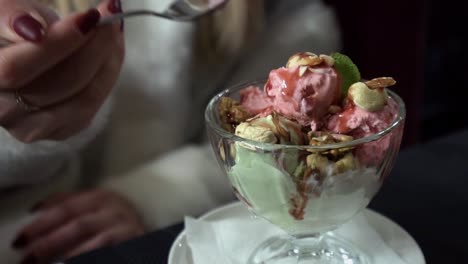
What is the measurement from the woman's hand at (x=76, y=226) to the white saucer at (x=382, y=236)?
185mm

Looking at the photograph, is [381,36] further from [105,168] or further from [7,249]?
[7,249]

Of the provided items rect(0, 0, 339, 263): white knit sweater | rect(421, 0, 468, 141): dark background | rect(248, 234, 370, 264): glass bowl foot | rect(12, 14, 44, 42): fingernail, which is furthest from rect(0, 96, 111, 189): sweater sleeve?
rect(421, 0, 468, 141): dark background

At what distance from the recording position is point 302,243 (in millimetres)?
420

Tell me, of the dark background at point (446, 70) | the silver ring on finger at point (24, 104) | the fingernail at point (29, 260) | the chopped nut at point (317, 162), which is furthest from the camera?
the dark background at point (446, 70)

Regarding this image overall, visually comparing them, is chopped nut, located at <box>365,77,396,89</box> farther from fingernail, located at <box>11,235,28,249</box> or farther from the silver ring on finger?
fingernail, located at <box>11,235,28,249</box>

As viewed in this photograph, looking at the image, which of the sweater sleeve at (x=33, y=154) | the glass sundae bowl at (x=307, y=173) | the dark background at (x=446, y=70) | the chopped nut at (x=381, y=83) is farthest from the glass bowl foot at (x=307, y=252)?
the dark background at (x=446, y=70)

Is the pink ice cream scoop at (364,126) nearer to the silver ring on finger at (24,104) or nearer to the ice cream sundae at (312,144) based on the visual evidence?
the ice cream sundae at (312,144)

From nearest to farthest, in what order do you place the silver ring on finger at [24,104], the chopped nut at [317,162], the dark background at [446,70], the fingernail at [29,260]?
the chopped nut at [317,162], the silver ring on finger at [24,104], the fingernail at [29,260], the dark background at [446,70]

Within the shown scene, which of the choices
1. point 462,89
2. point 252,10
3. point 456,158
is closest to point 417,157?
point 456,158

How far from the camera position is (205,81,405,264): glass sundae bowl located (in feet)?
1.14

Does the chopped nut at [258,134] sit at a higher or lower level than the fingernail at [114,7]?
lower

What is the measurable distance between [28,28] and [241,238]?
193 mm

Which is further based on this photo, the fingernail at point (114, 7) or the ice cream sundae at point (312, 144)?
the fingernail at point (114, 7)

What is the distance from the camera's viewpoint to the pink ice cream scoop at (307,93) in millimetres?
370
